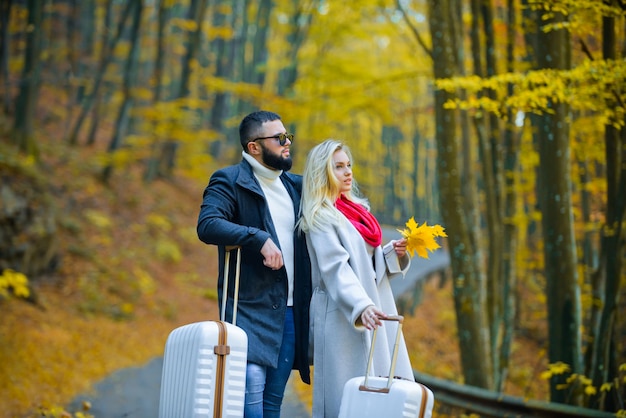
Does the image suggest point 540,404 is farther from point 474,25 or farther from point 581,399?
point 474,25

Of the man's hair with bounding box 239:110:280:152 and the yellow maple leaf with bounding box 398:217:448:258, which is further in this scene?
the man's hair with bounding box 239:110:280:152

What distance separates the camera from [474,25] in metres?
10.8

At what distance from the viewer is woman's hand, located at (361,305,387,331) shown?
142 inches

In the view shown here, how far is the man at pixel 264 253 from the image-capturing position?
3781 millimetres

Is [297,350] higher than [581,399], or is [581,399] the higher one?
[297,350]

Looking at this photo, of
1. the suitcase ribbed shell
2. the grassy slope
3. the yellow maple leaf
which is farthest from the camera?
the grassy slope

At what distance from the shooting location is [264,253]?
3672mm

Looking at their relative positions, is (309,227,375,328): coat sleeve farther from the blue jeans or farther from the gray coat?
the blue jeans

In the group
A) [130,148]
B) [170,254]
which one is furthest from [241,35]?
[170,254]

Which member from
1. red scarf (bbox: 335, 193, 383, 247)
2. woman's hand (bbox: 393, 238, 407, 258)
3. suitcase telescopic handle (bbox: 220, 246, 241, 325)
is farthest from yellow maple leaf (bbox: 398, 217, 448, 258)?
suitcase telescopic handle (bbox: 220, 246, 241, 325)

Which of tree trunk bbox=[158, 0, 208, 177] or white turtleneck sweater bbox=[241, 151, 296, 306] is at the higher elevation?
tree trunk bbox=[158, 0, 208, 177]

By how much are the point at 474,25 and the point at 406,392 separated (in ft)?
27.7

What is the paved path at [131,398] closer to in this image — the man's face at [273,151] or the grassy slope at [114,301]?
the grassy slope at [114,301]

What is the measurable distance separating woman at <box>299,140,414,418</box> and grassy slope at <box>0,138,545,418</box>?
4.03 metres
